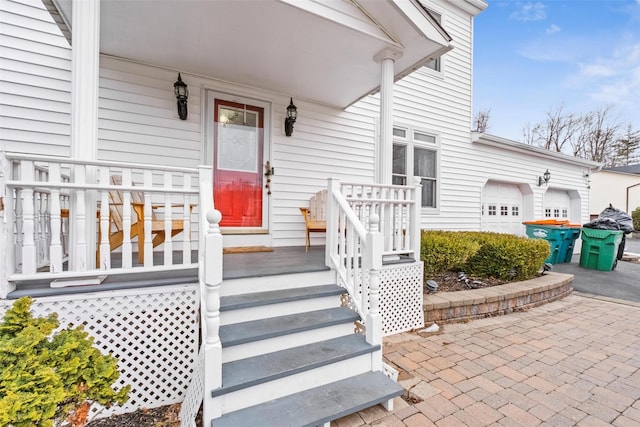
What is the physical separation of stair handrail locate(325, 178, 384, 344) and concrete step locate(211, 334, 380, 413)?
0.64 ft

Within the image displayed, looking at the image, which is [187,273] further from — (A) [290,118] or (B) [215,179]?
(A) [290,118]

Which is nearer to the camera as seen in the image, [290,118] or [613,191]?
[290,118]

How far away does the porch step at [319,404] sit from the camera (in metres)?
1.62

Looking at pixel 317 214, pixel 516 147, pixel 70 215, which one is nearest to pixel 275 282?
pixel 70 215

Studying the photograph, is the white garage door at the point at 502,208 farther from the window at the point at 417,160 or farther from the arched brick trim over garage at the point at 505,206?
the window at the point at 417,160

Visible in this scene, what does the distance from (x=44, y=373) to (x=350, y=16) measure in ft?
11.6

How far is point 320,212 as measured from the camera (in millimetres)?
4191

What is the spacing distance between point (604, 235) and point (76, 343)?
8.86 metres

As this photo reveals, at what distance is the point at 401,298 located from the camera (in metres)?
3.22

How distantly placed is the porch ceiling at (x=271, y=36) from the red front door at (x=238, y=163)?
527 mm

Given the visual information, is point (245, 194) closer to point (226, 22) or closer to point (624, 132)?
point (226, 22)

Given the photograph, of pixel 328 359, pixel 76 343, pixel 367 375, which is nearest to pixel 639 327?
pixel 367 375

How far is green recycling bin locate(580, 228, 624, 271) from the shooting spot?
20.4 feet

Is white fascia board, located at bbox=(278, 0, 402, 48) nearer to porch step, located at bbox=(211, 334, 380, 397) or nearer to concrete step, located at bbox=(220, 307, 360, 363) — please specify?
concrete step, located at bbox=(220, 307, 360, 363)
